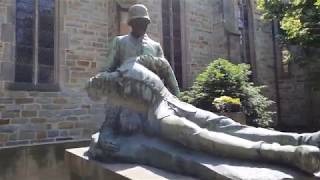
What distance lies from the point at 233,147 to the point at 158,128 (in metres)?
0.81

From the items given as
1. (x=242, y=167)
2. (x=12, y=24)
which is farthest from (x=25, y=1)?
(x=242, y=167)

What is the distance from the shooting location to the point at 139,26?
4.02 metres

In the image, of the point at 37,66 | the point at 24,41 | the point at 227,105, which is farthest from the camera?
the point at 37,66

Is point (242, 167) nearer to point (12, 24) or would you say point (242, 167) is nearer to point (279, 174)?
point (279, 174)

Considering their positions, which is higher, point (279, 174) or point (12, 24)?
point (12, 24)

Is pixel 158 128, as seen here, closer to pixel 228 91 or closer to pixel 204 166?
pixel 204 166

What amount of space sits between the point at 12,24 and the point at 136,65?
236 inches

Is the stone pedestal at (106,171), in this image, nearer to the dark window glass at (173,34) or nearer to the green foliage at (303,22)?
the green foliage at (303,22)

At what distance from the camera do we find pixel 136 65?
12.1 ft

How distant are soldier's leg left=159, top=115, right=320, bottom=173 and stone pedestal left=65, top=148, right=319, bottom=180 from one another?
62 mm

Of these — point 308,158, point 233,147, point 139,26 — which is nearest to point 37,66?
point 139,26

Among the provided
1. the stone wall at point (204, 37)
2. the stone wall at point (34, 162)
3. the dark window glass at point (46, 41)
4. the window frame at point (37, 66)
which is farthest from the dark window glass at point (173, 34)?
the stone wall at point (34, 162)

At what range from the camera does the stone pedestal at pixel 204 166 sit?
2502 millimetres

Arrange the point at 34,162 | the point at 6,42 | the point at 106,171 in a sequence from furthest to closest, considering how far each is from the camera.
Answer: the point at 6,42
the point at 34,162
the point at 106,171
